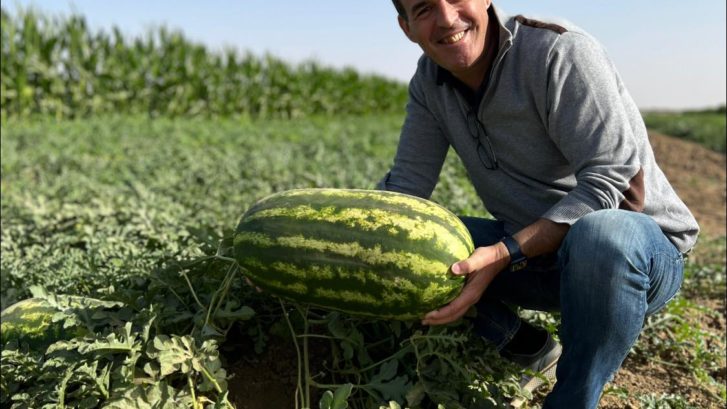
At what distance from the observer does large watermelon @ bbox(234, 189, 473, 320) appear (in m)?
2.25

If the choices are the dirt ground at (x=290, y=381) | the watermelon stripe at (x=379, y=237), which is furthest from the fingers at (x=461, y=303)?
the dirt ground at (x=290, y=381)

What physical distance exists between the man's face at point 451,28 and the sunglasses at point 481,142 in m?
0.25

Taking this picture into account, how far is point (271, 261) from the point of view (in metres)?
2.39

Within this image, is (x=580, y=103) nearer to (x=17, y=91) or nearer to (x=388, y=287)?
(x=388, y=287)

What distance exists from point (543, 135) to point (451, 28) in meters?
0.56

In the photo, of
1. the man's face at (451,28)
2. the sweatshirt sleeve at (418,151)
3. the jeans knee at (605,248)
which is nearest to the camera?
the jeans knee at (605,248)

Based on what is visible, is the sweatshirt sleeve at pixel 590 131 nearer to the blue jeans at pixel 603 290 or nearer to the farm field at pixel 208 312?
the blue jeans at pixel 603 290

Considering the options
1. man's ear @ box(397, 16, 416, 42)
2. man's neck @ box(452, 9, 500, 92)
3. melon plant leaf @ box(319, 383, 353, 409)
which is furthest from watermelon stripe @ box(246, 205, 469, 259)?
man's ear @ box(397, 16, 416, 42)

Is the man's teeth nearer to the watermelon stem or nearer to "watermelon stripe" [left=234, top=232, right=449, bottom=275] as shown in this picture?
"watermelon stripe" [left=234, top=232, right=449, bottom=275]

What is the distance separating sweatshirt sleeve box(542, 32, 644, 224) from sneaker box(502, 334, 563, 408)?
83 cm

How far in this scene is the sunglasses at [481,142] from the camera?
2.85 metres

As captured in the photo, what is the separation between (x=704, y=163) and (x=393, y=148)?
6.47 m

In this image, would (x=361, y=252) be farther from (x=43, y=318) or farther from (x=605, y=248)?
(x=43, y=318)

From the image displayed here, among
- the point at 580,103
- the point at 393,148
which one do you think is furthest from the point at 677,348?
the point at 393,148
